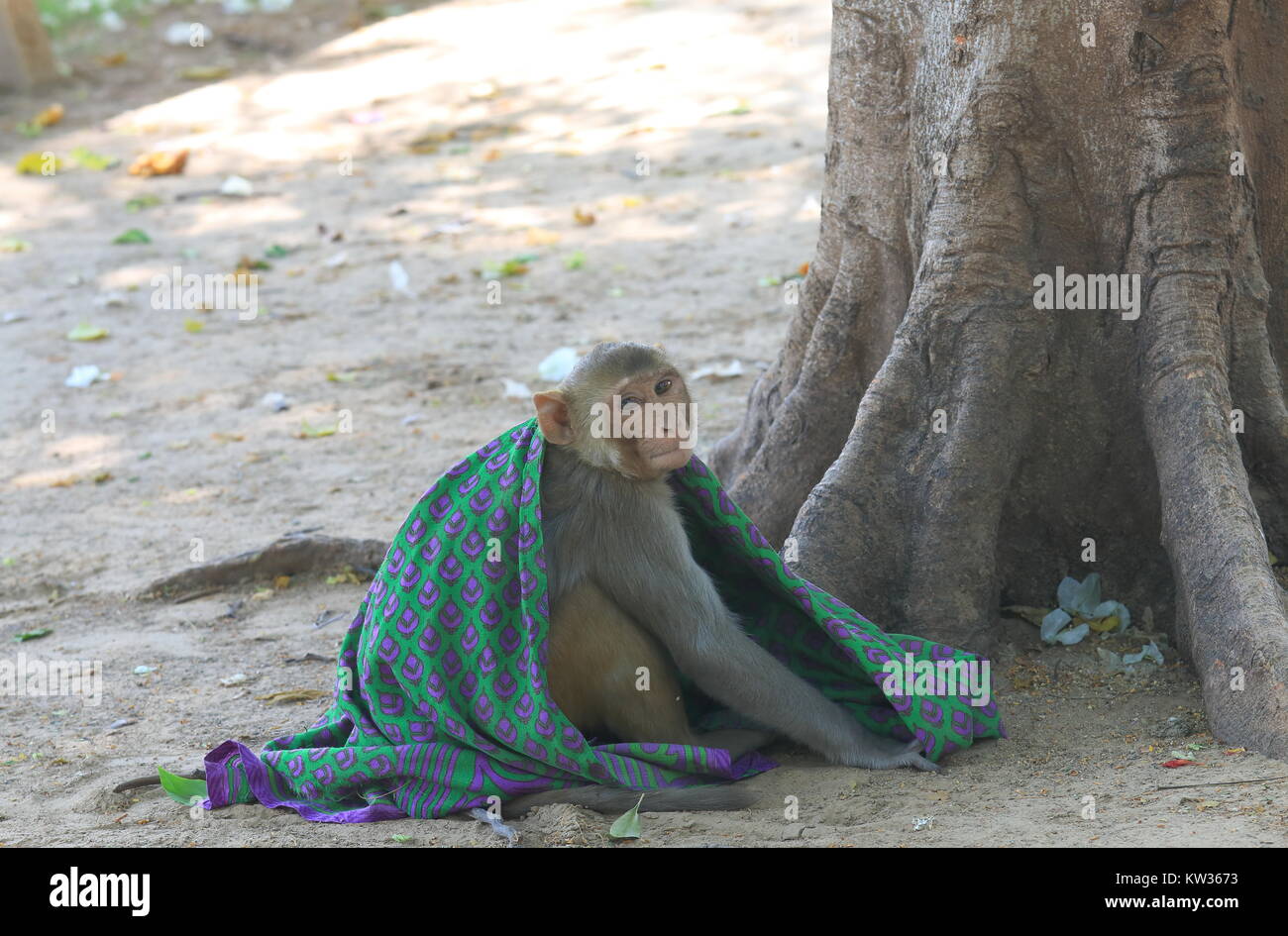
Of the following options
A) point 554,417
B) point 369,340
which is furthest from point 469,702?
point 369,340

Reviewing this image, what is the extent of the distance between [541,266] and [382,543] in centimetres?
426

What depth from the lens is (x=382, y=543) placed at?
615 cm

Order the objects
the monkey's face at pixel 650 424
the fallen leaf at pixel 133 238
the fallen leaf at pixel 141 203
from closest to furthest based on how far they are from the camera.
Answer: the monkey's face at pixel 650 424, the fallen leaf at pixel 133 238, the fallen leaf at pixel 141 203

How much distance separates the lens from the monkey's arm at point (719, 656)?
412 cm

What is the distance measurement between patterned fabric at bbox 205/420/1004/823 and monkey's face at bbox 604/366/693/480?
0.25m

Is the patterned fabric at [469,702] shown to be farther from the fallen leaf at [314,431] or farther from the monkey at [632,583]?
the fallen leaf at [314,431]

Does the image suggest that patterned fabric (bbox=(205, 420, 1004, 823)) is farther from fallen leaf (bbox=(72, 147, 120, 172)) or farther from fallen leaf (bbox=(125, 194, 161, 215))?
fallen leaf (bbox=(72, 147, 120, 172))

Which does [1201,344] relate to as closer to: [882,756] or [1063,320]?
[1063,320]

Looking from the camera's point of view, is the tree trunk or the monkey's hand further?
the tree trunk

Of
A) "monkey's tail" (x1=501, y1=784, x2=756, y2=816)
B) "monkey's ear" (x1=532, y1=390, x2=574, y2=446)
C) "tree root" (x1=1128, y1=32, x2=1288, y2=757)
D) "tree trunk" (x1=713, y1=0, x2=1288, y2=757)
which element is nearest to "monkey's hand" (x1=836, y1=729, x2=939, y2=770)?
"monkey's tail" (x1=501, y1=784, x2=756, y2=816)

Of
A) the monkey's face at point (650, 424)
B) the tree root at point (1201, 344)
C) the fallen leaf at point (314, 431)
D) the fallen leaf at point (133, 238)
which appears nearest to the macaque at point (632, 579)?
the monkey's face at point (650, 424)

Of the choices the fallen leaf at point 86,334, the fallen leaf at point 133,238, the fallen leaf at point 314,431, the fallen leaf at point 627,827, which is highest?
the fallen leaf at point 133,238

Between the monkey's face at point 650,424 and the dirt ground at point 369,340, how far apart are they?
3.21ft

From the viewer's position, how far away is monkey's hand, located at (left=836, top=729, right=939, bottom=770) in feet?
13.6
